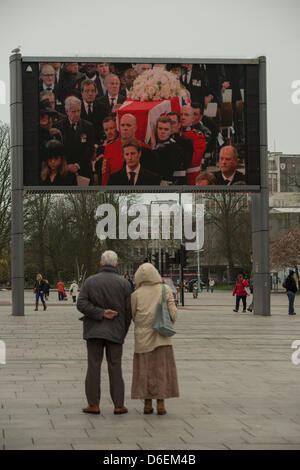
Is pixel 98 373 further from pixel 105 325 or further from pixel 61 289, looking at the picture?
pixel 61 289

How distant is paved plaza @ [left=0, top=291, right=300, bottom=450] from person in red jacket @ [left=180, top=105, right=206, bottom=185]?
10805 millimetres

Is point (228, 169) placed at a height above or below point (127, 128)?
below

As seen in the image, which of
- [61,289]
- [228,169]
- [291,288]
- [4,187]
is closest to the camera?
[228,169]

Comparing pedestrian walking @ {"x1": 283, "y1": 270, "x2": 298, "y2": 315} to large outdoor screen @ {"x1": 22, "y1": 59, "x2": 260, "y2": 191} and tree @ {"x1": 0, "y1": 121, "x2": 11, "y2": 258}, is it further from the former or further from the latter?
tree @ {"x1": 0, "y1": 121, "x2": 11, "y2": 258}

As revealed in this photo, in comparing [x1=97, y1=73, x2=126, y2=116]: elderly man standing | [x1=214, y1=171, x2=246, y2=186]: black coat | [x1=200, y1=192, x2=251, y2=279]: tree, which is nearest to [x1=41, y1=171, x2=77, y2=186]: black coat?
[x1=97, y1=73, x2=126, y2=116]: elderly man standing

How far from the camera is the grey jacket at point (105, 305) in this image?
8.53m

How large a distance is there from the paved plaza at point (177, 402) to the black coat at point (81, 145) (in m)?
10.9

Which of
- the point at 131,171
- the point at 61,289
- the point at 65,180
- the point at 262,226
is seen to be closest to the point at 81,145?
the point at 65,180

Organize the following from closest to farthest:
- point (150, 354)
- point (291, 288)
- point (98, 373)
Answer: point (150, 354) → point (98, 373) → point (291, 288)

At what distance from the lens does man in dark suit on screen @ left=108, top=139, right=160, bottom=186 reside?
27.8 m

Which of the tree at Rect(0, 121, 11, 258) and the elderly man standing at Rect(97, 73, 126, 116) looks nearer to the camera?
the elderly man standing at Rect(97, 73, 126, 116)

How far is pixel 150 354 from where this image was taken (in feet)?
27.9

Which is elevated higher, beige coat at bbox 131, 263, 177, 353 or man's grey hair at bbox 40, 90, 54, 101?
man's grey hair at bbox 40, 90, 54, 101

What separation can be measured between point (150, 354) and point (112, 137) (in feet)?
65.3
